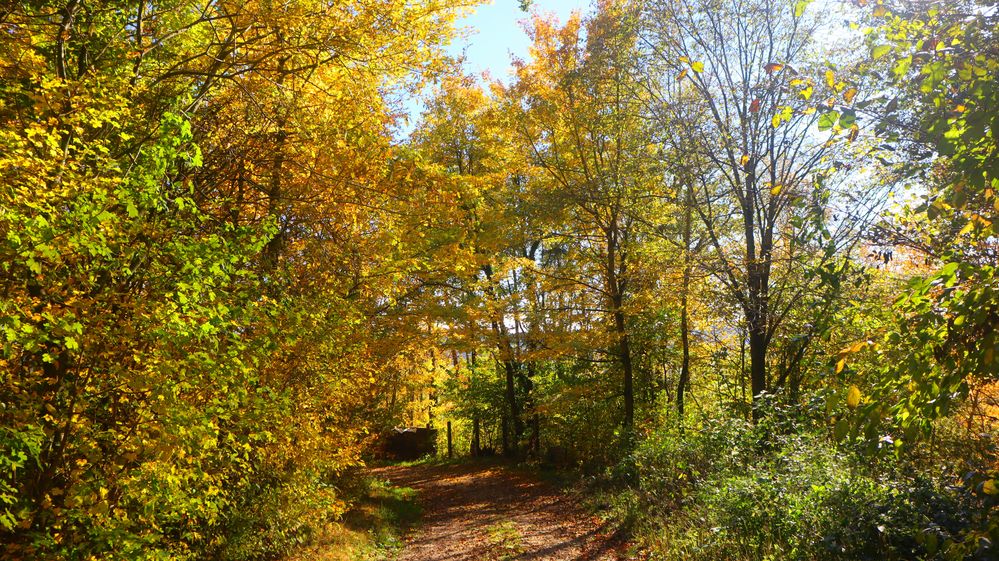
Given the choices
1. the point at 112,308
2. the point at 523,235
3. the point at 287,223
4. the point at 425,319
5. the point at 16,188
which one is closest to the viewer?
the point at 16,188

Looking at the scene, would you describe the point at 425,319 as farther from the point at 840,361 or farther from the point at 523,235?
the point at 840,361

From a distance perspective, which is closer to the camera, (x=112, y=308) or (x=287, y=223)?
(x=112, y=308)

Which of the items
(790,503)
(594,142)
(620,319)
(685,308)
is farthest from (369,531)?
(594,142)

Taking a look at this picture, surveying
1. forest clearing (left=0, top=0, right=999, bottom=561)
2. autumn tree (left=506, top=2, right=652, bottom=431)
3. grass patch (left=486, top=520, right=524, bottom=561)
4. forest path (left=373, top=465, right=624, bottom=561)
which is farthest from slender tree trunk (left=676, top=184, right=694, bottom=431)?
grass patch (left=486, top=520, right=524, bottom=561)

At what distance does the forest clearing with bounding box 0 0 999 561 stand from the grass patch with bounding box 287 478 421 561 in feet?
0.39

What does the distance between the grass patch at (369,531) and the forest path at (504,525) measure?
35 cm

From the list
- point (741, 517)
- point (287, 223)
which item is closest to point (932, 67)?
point (741, 517)

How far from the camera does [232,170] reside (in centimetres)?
723

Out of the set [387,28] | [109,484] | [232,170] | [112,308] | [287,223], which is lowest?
[109,484]

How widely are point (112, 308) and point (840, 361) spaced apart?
4.77 m

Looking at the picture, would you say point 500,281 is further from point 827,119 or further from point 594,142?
point 827,119

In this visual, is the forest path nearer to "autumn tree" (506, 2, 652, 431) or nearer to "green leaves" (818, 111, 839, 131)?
"autumn tree" (506, 2, 652, 431)

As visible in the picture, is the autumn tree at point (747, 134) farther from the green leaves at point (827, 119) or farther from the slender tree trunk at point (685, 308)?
the green leaves at point (827, 119)

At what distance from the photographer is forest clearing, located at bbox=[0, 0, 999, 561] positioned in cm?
339
